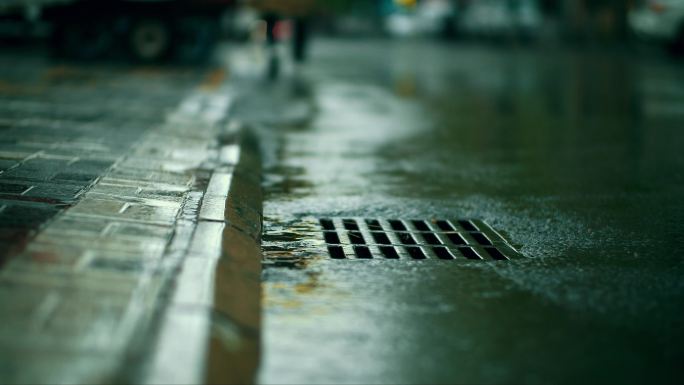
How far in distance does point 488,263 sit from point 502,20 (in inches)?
1310

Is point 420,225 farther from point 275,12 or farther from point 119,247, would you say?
point 275,12

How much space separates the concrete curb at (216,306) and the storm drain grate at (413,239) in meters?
0.48

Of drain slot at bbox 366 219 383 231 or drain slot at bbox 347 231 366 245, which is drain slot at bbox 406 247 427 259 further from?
drain slot at bbox 366 219 383 231

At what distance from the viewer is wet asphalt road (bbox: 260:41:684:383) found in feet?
11.7

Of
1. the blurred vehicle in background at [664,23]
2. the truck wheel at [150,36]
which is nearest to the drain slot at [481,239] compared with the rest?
the truck wheel at [150,36]

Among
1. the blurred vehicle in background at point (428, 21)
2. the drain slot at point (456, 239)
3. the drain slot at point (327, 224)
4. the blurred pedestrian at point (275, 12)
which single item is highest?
the blurred pedestrian at point (275, 12)

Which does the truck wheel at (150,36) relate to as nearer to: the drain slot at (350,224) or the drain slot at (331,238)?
the drain slot at (350,224)

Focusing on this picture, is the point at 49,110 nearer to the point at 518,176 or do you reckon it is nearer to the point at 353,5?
the point at 518,176

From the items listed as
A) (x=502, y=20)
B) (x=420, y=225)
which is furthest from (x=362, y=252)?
(x=502, y=20)

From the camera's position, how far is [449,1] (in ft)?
144

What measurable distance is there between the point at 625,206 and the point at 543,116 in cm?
522

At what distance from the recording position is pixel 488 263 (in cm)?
487

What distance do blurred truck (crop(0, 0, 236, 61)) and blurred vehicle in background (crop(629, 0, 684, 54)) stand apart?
1039 cm

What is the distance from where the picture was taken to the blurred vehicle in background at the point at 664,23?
841 inches
